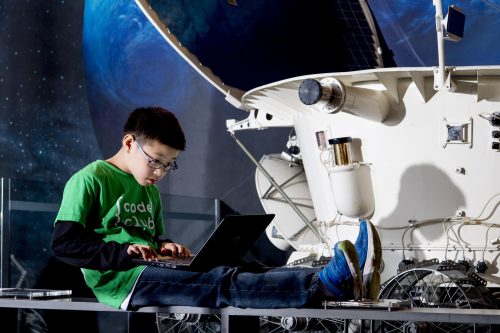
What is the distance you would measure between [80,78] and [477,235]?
513 centimetres

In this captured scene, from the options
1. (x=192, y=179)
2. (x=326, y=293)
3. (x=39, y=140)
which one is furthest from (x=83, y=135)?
(x=326, y=293)

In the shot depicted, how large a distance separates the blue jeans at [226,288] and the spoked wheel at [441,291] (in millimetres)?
1381

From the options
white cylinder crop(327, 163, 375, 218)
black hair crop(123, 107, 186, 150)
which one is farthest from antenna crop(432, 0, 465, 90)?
black hair crop(123, 107, 186, 150)

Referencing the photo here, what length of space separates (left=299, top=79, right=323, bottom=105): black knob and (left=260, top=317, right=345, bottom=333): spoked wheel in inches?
51.9

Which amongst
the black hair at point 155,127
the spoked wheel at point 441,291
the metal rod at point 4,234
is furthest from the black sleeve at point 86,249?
the metal rod at point 4,234

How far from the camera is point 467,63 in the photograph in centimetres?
808

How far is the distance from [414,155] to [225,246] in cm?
218

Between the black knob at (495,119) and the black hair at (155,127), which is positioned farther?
the black knob at (495,119)

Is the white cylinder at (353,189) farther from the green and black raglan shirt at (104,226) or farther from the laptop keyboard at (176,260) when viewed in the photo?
the laptop keyboard at (176,260)

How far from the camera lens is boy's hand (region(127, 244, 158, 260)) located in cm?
369

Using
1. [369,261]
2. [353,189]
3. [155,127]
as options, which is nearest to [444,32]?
[353,189]

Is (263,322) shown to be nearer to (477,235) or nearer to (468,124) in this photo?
(477,235)

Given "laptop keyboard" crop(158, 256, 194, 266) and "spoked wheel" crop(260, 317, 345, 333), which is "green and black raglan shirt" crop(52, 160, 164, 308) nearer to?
"laptop keyboard" crop(158, 256, 194, 266)

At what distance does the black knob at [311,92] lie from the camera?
5066mm
